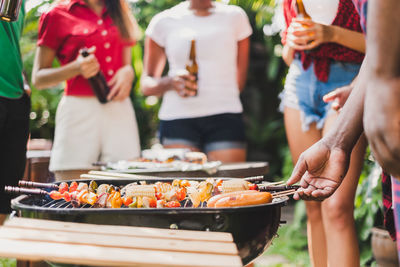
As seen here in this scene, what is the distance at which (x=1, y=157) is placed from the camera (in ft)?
8.66

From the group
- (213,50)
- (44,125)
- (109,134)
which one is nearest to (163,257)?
(109,134)

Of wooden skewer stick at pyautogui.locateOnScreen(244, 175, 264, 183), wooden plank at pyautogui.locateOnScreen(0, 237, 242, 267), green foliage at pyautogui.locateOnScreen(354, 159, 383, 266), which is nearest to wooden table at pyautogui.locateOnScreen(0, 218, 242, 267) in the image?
wooden plank at pyautogui.locateOnScreen(0, 237, 242, 267)

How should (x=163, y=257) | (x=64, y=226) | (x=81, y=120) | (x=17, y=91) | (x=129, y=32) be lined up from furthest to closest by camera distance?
(x=129, y=32)
(x=81, y=120)
(x=17, y=91)
(x=64, y=226)
(x=163, y=257)

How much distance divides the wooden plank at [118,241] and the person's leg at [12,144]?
1.40 meters

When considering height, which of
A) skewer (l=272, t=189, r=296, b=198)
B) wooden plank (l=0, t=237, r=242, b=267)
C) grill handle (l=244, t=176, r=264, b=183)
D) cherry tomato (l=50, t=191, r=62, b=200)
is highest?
wooden plank (l=0, t=237, r=242, b=267)

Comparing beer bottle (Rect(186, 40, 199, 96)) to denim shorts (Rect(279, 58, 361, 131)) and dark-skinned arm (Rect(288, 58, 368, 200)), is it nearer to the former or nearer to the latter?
denim shorts (Rect(279, 58, 361, 131))

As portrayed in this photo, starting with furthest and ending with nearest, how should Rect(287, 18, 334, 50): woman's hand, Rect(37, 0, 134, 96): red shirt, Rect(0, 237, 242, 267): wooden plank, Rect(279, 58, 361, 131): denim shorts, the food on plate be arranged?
Rect(37, 0, 134, 96): red shirt
the food on plate
Rect(279, 58, 361, 131): denim shorts
Rect(287, 18, 334, 50): woman's hand
Rect(0, 237, 242, 267): wooden plank

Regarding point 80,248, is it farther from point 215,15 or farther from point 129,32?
point 215,15

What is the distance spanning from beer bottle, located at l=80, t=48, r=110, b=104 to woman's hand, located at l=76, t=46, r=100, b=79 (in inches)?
1.7

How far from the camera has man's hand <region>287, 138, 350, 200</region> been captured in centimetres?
152

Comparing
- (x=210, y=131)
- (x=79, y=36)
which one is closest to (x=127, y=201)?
(x=210, y=131)

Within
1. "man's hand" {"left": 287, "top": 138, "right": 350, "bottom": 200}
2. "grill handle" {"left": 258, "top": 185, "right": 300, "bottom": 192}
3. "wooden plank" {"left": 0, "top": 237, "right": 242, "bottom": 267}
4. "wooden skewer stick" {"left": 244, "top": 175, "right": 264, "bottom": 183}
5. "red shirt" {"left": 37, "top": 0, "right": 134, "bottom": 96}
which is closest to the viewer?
"wooden plank" {"left": 0, "top": 237, "right": 242, "bottom": 267}

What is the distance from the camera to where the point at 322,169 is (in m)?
1.58

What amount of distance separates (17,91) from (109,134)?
0.65 meters
